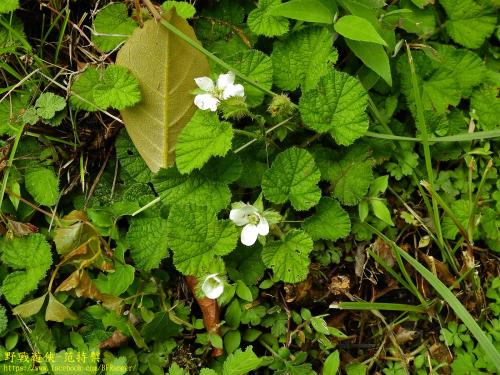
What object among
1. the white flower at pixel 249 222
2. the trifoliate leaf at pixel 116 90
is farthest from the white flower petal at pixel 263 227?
the trifoliate leaf at pixel 116 90

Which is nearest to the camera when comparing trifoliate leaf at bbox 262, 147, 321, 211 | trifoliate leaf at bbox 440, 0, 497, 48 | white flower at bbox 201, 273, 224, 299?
white flower at bbox 201, 273, 224, 299

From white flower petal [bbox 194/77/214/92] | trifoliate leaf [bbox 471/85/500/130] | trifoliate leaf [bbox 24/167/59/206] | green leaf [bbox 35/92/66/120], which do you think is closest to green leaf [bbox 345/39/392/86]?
trifoliate leaf [bbox 471/85/500/130]

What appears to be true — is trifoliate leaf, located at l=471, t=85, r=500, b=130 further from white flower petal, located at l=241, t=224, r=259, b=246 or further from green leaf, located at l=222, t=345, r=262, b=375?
green leaf, located at l=222, t=345, r=262, b=375

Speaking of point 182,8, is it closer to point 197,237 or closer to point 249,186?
point 249,186

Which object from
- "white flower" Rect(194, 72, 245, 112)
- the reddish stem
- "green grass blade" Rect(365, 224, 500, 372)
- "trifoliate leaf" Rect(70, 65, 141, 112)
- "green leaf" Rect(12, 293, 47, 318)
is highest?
"white flower" Rect(194, 72, 245, 112)

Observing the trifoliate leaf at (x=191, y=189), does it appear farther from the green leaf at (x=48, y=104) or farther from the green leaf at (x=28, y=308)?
the green leaf at (x=28, y=308)

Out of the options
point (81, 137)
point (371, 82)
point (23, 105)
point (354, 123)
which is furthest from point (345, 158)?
point (23, 105)
